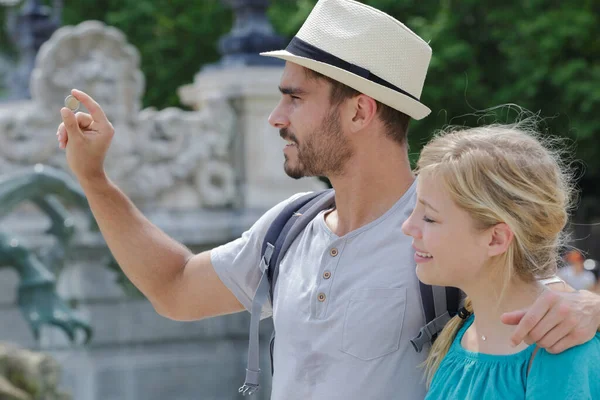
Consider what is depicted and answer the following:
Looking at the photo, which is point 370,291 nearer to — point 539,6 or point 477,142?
point 477,142

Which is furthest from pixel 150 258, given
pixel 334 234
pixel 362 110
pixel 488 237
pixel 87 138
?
pixel 488 237

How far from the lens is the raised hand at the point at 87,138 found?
254 centimetres

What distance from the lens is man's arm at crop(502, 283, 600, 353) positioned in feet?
6.09

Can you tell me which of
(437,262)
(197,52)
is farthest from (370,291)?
(197,52)

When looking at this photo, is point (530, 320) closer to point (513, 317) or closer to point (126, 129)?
point (513, 317)

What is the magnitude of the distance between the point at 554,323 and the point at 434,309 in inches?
16.1

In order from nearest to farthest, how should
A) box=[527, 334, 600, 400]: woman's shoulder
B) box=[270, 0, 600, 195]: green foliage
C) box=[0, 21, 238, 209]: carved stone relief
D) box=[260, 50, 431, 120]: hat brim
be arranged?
box=[527, 334, 600, 400]: woman's shoulder
box=[260, 50, 431, 120]: hat brim
box=[0, 21, 238, 209]: carved stone relief
box=[270, 0, 600, 195]: green foliage

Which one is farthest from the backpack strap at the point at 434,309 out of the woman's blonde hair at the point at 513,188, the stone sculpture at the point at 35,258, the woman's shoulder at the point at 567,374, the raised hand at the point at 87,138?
the stone sculpture at the point at 35,258

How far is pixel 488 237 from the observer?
2006 millimetres

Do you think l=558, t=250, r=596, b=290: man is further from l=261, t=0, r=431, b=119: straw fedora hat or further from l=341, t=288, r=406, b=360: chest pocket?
l=341, t=288, r=406, b=360: chest pocket

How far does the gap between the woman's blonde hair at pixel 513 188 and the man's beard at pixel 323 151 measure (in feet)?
1.23

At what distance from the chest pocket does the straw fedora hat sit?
1.44 feet

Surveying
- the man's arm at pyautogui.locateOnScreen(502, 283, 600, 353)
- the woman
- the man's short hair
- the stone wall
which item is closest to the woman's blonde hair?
the woman

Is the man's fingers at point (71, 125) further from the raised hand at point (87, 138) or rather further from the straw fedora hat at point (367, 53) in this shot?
the straw fedora hat at point (367, 53)
